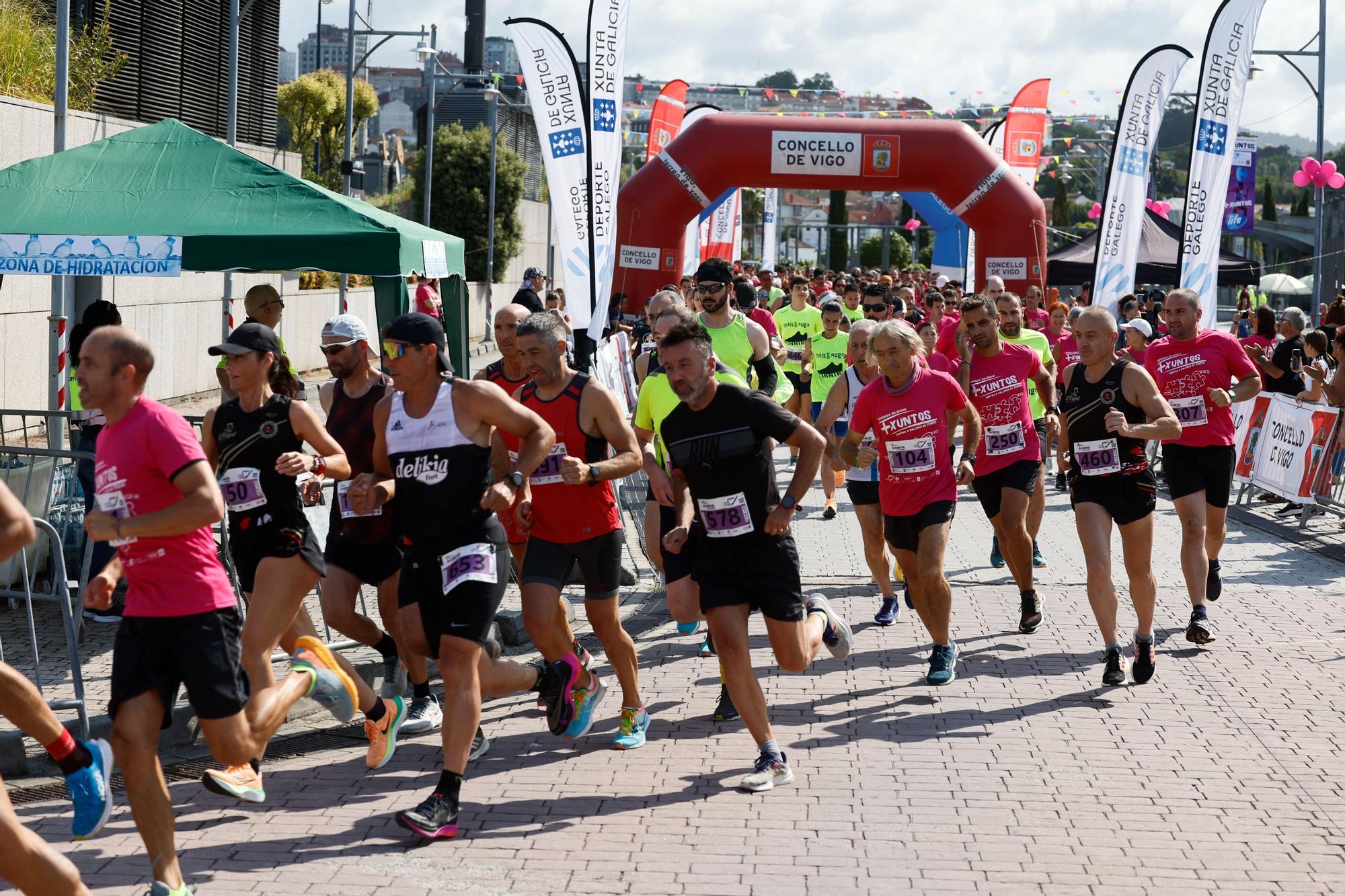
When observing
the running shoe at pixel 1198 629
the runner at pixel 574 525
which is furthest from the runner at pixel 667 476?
the running shoe at pixel 1198 629

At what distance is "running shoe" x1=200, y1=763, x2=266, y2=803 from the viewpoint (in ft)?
17.7

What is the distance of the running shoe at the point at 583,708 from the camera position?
21.3 feet

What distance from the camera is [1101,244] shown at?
1812 centimetres

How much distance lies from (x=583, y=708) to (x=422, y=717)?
2.90 ft

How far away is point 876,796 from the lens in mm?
5980

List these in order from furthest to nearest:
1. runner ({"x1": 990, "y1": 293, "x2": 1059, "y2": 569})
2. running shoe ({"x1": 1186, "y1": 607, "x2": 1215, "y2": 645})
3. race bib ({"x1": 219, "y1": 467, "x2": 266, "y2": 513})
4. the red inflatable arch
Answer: the red inflatable arch, runner ({"x1": 990, "y1": 293, "x2": 1059, "y2": 569}), running shoe ({"x1": 1186, "y1": 607, "x2": 1215, "y2": 645}), race bib ({"x1": 219, "y1": 467, "x2": 266, "y2": 513})

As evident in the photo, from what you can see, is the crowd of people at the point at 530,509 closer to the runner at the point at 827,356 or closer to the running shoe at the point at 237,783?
the running shoe at the point at 237,783

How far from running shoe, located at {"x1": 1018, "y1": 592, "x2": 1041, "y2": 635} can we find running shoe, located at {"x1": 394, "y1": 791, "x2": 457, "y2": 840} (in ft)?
15.3

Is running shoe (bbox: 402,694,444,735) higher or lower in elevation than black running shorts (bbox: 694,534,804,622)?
lower

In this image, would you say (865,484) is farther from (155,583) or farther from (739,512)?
(155,583)

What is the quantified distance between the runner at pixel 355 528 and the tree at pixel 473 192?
120ft

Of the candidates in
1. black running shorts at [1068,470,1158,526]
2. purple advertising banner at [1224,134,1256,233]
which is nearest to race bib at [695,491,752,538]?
black running shorts at [1068,470,1158,526]

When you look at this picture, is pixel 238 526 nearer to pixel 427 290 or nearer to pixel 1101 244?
pixel 1101 244

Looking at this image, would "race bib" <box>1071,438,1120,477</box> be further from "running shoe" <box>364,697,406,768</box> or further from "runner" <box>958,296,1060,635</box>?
"running shoe" <box>364,697,406,768</box>
